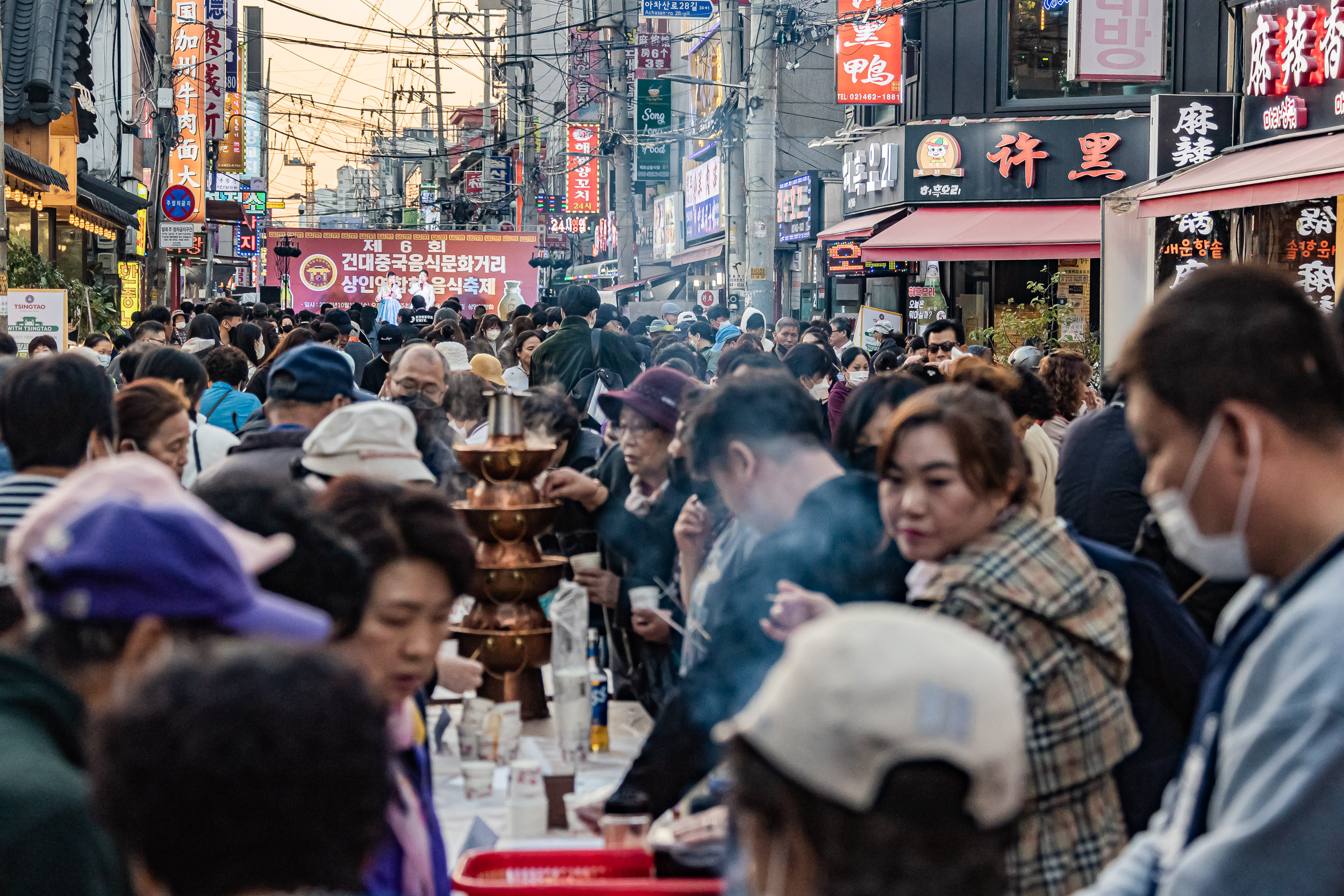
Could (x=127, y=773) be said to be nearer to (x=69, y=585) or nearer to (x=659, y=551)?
(x=69, y=585)

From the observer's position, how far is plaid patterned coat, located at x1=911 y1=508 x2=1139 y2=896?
2.75 meters

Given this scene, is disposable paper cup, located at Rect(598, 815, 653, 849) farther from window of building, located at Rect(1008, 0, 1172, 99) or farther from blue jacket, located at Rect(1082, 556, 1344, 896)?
window of building, located at Rect(1008, 0, 1172, 99)

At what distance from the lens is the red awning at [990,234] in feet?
64.6

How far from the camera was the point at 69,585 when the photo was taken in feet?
5.47

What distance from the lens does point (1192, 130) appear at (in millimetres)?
14891

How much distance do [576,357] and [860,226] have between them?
14.4 m

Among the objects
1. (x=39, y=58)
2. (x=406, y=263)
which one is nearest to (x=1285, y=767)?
(x=39, y=58)

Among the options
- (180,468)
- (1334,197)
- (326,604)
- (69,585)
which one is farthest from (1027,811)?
(1334,197)

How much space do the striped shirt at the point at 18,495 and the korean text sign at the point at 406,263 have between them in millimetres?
28467

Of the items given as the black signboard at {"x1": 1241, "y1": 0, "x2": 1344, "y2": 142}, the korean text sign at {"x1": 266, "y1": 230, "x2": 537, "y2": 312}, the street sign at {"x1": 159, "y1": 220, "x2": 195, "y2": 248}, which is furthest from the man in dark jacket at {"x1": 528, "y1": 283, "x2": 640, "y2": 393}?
the korean text sign at {"x1": 266, "y1": 230, "x2": 537, "y2": 312}

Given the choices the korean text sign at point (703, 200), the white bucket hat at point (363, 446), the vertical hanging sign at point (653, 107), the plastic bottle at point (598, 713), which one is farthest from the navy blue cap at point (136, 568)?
the korean text sign at point (703, 200)

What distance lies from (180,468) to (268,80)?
72646 millimetres

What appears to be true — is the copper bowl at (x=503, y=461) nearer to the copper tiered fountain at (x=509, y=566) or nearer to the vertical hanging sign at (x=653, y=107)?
the copper tiered fountain at (x=509, y=566)

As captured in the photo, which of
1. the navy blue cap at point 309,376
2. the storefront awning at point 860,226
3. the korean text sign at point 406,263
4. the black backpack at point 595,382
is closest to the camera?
the navy blue cap at point 309,376
